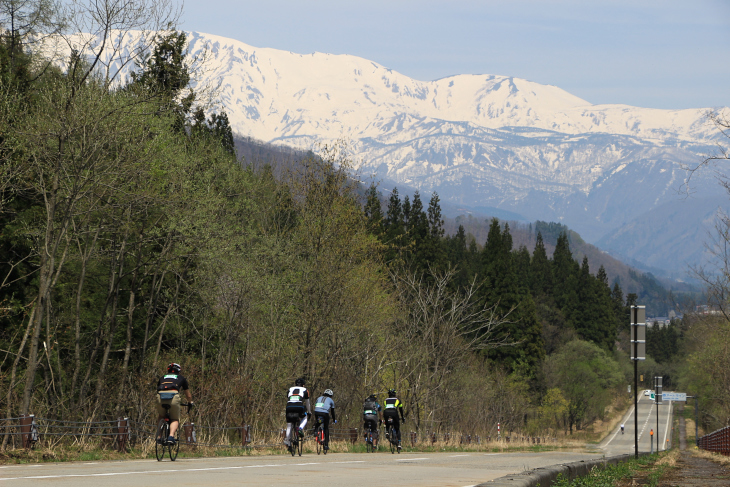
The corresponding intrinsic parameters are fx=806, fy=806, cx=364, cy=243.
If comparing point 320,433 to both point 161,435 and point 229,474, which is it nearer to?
point 161,435

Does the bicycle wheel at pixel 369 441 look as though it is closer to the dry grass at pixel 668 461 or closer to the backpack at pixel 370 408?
the backpack at pixel 370 408

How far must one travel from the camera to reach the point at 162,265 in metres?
30.1

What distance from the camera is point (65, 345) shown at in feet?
103

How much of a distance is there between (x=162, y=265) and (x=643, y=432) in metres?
85.3

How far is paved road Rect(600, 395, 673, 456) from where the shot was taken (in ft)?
268

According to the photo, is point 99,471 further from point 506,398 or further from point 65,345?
point 506,398

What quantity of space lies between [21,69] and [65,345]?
10.9 metres

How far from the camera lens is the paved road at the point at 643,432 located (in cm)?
8154

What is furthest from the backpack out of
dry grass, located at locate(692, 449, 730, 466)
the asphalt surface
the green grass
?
dry grass, located at locate(692, 449, 730, 466)

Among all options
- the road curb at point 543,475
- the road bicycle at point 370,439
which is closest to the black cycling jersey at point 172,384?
the road curb at point 543,475

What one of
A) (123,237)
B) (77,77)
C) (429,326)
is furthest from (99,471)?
(429,326)

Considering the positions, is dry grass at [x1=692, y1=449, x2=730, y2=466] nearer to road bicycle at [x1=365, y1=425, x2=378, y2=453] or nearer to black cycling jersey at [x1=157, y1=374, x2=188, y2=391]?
road bicycle at [x1=365, y1=425, x2=378, y2=453]

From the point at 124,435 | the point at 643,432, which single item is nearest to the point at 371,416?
the point at 124,435

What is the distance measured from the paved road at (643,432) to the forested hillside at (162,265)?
43204mm
